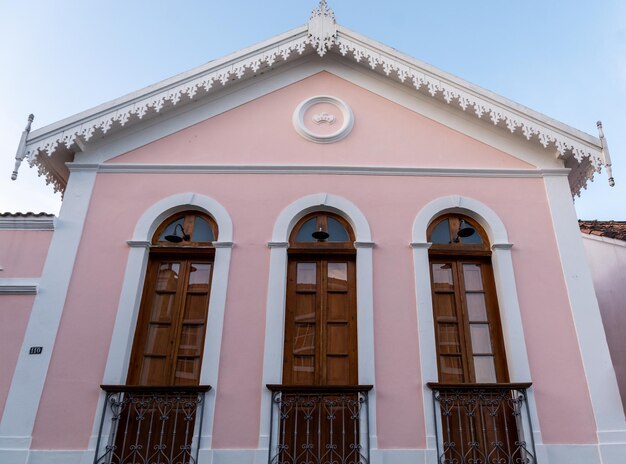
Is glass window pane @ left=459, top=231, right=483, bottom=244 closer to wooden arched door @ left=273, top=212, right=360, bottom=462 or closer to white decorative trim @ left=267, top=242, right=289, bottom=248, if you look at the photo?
wooden arched door @ left=273, top=212, right=360, bottom=462

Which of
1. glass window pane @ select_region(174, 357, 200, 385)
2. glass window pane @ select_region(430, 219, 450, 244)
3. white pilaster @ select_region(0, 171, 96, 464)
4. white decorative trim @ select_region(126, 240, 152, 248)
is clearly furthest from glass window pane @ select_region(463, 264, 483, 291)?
white pilaster @ select_region(0, 171, 96, 464)

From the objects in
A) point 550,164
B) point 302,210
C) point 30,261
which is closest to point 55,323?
point 30,261

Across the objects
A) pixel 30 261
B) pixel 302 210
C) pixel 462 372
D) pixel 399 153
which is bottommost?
pixel 462 372

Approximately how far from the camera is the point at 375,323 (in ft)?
24.8

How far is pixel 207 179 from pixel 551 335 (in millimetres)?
5343

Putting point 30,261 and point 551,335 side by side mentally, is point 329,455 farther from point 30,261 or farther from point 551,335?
point 30,261

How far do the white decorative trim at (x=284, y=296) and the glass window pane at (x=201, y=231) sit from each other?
983mm

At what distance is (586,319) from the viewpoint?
24.9ft

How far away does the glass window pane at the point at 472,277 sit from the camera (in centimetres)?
801

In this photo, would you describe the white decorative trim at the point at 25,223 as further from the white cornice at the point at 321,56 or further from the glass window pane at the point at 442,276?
the glass window pane at the point at 442,276

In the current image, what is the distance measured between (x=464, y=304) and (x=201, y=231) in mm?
3902

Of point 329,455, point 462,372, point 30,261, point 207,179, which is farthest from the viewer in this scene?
point 207,179

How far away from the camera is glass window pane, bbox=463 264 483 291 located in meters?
8.01

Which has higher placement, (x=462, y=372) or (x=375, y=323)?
(x=375, y=323)
